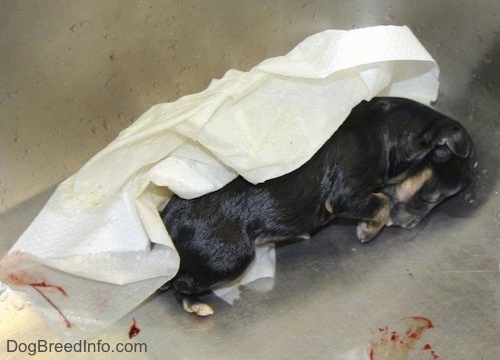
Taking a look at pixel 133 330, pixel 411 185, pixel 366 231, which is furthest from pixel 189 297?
pixel 411 185

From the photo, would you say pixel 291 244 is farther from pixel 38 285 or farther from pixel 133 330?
pixel 38 285

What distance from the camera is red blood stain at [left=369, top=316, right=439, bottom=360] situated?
1.80m

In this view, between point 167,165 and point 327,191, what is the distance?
380 millimetres

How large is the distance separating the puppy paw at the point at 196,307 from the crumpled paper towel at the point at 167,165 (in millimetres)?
106

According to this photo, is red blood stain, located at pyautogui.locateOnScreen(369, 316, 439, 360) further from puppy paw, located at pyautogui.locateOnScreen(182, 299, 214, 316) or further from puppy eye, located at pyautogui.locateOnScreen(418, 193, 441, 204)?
puppy paw, located at pyautogui.locateOnScreen(182, 299, 214, 316)

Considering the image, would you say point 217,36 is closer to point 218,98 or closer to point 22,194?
point 218,98

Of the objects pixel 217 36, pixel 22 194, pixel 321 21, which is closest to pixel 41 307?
pixel 22 194

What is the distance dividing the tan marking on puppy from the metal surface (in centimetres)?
11

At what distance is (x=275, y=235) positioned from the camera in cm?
180

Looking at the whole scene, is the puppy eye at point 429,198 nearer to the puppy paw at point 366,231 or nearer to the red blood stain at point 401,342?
the puppy paw at point 366,231

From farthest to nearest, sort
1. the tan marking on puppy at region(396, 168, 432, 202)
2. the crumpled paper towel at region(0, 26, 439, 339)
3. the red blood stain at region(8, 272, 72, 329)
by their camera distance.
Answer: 1. the tan marking on puppy at region(396, 168, 432, 202)
2. the red blood stain at region(8, 272, 72, 329)
3. the crumpled paper towel at region(0, 26, 439, 339)

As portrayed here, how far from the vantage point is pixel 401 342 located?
182cm

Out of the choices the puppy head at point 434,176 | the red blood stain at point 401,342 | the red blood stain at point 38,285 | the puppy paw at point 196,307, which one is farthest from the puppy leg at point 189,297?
the puppy head at point 434,176

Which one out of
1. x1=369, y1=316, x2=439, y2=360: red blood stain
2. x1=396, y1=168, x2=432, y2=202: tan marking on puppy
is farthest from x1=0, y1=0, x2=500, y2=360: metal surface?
x1=396, y1=168, x2=432, y2=202: tan marking on puppy
